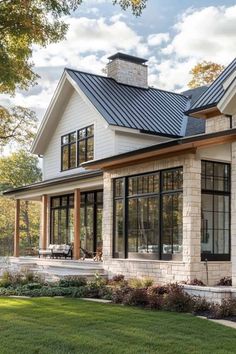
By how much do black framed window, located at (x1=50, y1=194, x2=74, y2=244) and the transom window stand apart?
1.54 m

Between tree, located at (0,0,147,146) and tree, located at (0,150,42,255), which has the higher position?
tree, located at (0,0,147,146)

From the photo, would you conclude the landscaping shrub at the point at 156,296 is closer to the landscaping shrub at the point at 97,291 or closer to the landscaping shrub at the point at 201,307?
the landscaping shrub at the point at 201,307

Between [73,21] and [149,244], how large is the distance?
619 cm

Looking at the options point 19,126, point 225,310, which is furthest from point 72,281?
point 19,126

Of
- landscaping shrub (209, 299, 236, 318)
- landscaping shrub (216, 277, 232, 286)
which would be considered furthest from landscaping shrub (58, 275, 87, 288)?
landscaping shrub (209, 299, 236, 318)

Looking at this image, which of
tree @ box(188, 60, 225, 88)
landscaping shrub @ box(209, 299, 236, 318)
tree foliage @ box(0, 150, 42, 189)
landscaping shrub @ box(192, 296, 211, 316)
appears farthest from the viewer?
tree foliage @ box(0, 150, 42, 189)

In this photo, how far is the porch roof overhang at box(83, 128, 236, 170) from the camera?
39.2 feet

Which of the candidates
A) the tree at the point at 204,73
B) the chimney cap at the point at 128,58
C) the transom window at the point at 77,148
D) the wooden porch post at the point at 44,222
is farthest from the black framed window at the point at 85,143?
the tree at the point at 204,73

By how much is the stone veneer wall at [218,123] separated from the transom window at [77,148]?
6553 millimetres

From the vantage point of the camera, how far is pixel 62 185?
797 inches

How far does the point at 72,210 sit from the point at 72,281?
26.9 ft

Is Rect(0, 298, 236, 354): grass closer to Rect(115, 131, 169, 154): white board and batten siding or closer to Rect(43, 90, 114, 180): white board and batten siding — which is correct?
Rect(115, 131, 169, 154): white board and batten siding

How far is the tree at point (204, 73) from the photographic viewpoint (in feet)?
106

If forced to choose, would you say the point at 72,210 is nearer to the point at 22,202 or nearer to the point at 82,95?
the point at 82,95
